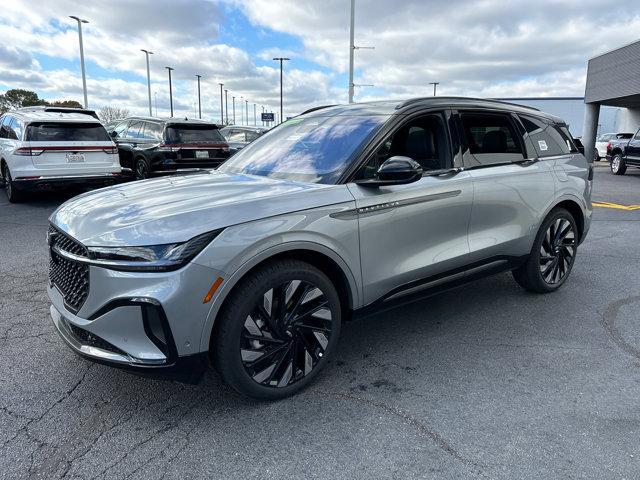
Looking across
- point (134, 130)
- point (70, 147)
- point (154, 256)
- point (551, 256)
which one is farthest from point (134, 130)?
point (154, 256)

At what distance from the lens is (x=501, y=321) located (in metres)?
4.08

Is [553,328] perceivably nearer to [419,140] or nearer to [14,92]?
[419,140]

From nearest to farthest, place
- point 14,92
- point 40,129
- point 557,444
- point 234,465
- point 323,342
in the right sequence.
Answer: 1. point 234,465
2. point 557,444
3. point 323,342
4. point 40,129
5. point 14,92

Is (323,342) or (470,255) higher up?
(470,255)

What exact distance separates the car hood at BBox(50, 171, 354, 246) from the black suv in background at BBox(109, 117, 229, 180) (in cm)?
811

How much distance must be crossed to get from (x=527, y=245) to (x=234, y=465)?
3.11 m

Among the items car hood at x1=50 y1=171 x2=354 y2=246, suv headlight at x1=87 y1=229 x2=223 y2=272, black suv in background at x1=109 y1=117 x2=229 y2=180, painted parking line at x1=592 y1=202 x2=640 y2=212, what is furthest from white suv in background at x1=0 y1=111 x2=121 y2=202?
painted parking line at x1=592 y1=202 x2=640 y2=212

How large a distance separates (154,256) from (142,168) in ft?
33.0

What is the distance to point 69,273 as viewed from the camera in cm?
273

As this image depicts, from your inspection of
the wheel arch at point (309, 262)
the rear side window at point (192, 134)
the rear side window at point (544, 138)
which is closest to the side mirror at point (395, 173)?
the wheel arch at point (309, 262)

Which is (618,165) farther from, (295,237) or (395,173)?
(295,237)

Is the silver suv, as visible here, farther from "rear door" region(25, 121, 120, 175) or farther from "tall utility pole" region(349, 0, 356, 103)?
"tall utility pole" region(349, 0, 356, 103)

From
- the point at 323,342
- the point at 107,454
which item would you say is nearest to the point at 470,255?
the point at 323,342

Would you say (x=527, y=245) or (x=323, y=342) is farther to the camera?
(x=527, y=245)
